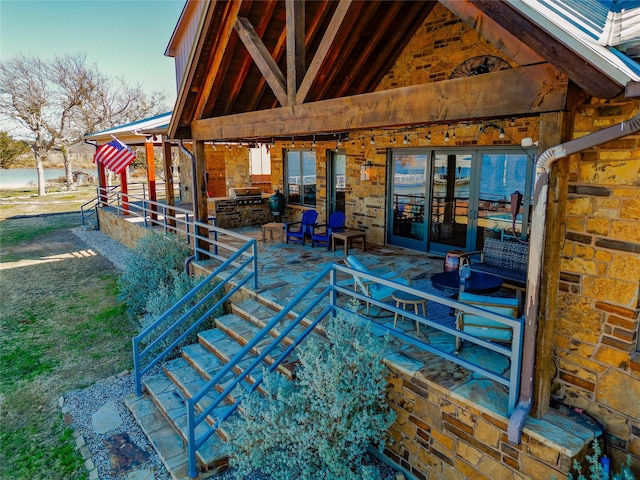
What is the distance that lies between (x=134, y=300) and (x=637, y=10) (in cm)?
905

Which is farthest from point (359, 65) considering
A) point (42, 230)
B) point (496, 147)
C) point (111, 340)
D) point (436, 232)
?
point (42, 230)

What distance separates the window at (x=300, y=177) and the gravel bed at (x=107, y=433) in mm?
7426

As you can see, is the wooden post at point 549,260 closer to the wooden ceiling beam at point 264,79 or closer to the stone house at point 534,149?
the stone house at point 534,149

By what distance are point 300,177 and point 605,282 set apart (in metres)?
9.82

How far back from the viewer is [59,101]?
97.9 ft

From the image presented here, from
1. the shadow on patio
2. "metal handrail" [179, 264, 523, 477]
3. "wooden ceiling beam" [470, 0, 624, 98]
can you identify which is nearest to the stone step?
"metal handrail" [179, 264, 523, 477]

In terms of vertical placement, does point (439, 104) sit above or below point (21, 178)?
above

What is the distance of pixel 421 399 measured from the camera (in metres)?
4.01

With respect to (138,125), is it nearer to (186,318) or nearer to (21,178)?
(186,318)

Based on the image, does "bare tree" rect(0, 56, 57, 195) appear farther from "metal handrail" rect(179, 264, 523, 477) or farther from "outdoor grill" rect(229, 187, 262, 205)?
"metal handrail" rect(179, 264, 523, 477)

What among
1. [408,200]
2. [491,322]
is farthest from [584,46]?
[408,200]

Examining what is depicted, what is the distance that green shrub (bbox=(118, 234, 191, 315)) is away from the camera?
8.52m

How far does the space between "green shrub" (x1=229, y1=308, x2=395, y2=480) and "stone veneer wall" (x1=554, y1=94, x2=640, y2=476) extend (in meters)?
1.74

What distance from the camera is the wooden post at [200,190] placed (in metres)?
8.31
